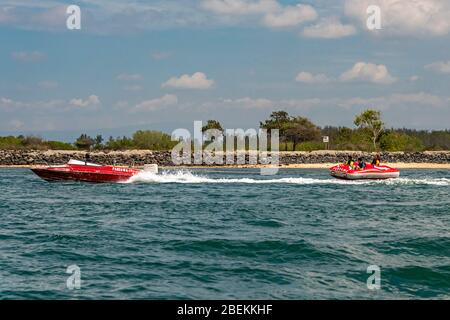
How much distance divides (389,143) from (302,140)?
46.4 ft

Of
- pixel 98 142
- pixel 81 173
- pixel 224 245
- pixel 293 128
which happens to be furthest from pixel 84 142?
pixel 224 245

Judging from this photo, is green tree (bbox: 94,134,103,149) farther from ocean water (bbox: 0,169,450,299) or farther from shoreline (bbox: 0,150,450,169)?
ocean water (bbox: 0,169,450,299)

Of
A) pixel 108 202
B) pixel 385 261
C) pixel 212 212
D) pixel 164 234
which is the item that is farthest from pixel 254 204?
pixel 385 261

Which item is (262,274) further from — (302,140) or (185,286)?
(302,140)

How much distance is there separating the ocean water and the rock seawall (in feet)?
150

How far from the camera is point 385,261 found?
1695 centimetres

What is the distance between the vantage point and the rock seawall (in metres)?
79.6

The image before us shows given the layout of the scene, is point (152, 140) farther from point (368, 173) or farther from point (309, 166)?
point (368, 173)

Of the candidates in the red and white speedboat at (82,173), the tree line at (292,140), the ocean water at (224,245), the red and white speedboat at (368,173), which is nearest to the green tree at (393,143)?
the tree line at (292,140)

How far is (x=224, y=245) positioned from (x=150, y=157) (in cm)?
6604

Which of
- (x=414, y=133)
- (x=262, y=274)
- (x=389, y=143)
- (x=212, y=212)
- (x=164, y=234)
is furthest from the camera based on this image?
(x=414, y=133)

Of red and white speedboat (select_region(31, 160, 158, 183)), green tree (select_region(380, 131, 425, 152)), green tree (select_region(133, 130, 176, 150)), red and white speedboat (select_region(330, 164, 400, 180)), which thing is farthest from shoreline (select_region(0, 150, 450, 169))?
red and white speedboat (select_region(31, 160, 158, 183))

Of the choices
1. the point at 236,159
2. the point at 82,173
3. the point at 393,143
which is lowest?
the point at 82,173

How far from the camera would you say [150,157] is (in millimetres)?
84188
